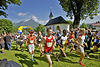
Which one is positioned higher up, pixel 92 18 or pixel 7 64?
pixel 92 18

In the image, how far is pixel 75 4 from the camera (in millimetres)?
23375

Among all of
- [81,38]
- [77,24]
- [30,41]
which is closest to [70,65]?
[81,38]

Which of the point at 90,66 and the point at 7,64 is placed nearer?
the point at 7,64

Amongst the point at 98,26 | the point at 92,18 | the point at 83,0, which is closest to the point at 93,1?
the point at 83,0

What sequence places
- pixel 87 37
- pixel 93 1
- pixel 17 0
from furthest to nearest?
pixel 93 1 → pixel 17 0 → pixel 87 37

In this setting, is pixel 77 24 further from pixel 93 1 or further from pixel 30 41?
pixel 30 41

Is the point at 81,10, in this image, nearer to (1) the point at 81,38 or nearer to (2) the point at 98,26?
(1) the point at 81,38

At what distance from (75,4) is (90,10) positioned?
5.68 meters

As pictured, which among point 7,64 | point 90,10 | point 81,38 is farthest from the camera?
point 90,10

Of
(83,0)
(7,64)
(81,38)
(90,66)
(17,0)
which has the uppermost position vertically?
(83,0)

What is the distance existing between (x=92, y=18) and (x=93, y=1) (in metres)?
5.87

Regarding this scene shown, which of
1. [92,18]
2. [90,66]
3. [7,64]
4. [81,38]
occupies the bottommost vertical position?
[90,66]

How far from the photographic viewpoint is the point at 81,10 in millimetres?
22641

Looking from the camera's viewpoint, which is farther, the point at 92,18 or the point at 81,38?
the point at 92,18
